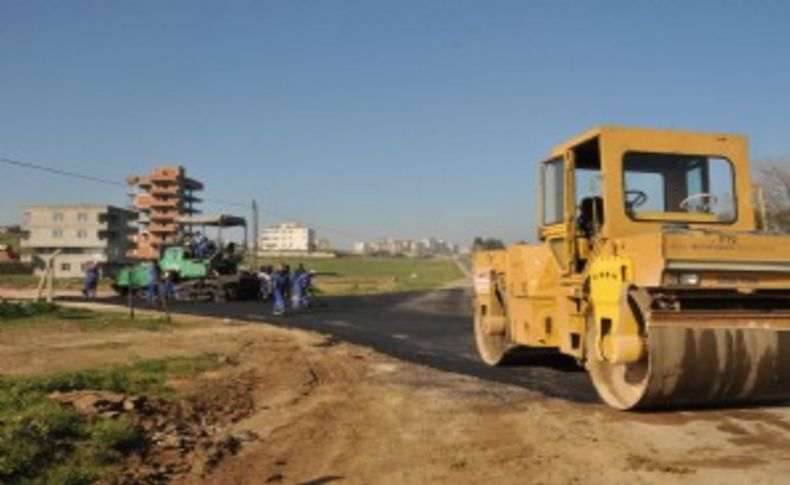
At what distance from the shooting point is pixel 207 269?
34.6 meters

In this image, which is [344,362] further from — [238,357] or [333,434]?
[333,434]

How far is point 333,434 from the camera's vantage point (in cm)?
791

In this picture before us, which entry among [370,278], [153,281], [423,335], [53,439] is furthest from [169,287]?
[370,278]

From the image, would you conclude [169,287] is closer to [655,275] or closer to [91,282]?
[91,282]

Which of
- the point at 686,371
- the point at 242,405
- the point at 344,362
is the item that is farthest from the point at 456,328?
the point at 686,371

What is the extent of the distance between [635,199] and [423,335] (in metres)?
9.66

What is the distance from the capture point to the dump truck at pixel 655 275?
7.89 m

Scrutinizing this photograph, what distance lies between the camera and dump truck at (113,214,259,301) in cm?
3409

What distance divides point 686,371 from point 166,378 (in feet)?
21.5

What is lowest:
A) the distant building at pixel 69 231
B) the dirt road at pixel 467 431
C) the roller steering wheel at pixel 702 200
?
the dirt road at pixel 467 431

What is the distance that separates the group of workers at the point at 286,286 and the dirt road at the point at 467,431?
12.3m

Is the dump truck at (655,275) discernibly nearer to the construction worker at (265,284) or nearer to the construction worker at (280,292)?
the construction worker at (280,292)

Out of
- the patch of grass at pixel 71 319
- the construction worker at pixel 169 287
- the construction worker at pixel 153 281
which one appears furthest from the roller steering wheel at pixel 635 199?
the construction worker at pixel 169 287

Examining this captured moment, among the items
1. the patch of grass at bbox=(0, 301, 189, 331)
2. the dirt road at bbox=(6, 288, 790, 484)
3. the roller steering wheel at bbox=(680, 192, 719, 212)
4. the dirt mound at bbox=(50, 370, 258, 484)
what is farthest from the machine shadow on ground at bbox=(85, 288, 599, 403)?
the dirt mound at bbox=(50, 370, 258, 484)
